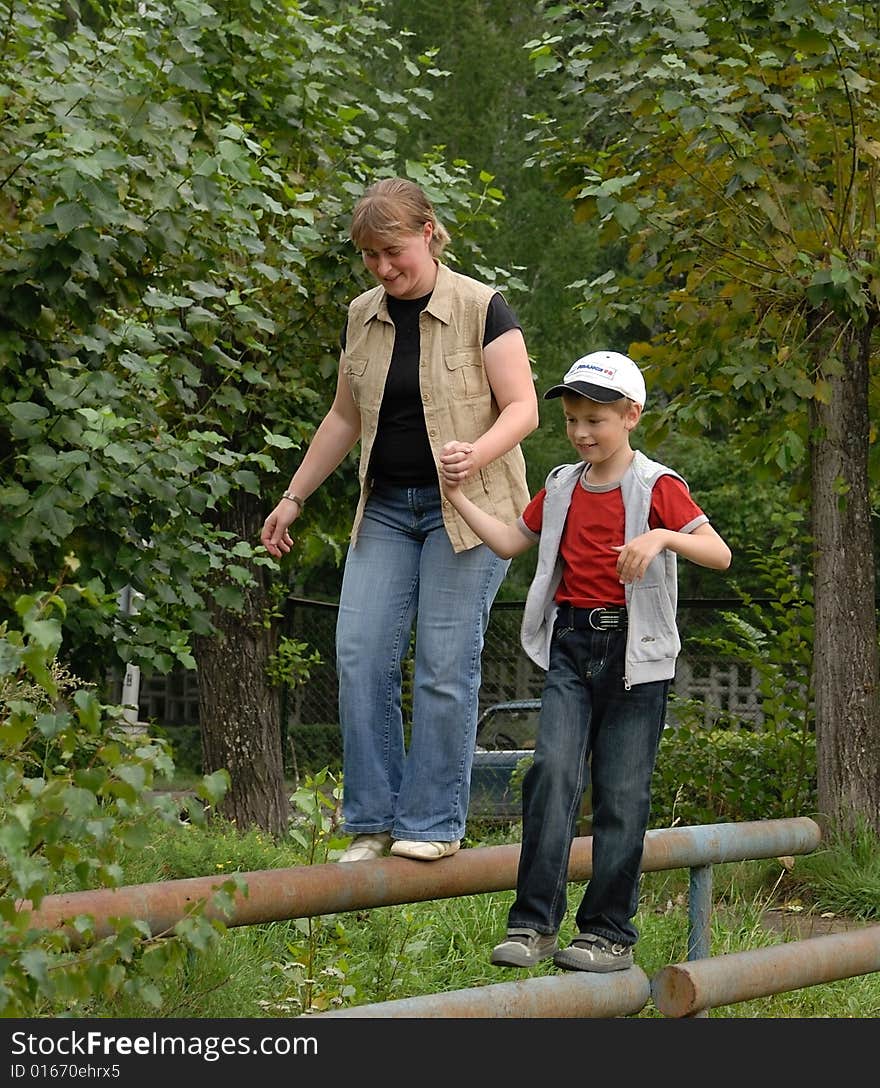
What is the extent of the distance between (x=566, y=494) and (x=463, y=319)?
53 cm

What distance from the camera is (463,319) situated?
13.1ft

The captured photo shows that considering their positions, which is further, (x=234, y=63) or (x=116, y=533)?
(x=234, y=63)

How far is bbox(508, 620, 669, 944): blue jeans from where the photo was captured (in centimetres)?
373

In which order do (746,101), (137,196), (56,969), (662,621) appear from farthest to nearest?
(746,101) < (137,196) < (662,621) < (56,969)

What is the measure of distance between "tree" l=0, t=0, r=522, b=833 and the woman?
83cm

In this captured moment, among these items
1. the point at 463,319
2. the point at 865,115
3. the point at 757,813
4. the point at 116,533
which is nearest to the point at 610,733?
the point at 463,319

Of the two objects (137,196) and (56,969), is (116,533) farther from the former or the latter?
(56,969)

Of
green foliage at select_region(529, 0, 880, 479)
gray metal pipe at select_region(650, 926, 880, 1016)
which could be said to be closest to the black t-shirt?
gray metal pipe at select_region(650, 926, 880, 1016)

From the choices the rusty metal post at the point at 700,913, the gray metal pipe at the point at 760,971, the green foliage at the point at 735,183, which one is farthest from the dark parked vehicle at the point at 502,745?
the gray metal pipe at the point at 760,971

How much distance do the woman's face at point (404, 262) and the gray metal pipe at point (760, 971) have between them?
178 centimetres

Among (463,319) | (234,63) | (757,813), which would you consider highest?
(234,63)

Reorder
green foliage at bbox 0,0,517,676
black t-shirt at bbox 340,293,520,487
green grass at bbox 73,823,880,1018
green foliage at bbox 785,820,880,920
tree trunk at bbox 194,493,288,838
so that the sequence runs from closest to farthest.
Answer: black t-shirt at bbox 340,293,520,487
green grass at bbox 73,823,880,1018
green foliage at bbox 0,0,517,676
green foliage at bbox 785,820,880,920
tree trunk at bbox 194,493,288,838

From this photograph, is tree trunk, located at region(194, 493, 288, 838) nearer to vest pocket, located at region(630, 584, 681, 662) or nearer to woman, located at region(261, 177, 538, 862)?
woman, located at region(261, 177, 538, 862)

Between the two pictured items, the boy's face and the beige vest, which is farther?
the beige vest
